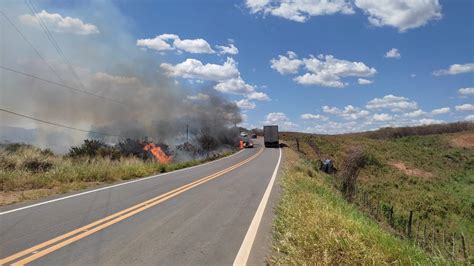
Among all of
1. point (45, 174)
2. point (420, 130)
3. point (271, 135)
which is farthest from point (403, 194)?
point (420, 130)

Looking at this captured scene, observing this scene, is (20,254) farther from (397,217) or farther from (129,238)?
(397,217)

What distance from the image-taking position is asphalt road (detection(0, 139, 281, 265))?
5.74m

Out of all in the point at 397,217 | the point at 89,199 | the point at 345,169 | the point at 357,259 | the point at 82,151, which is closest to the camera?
the point at 357,259

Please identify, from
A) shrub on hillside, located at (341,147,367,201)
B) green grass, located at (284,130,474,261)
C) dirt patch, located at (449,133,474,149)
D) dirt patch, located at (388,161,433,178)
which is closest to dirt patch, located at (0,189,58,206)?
green grass, located at (284,130,474,261)

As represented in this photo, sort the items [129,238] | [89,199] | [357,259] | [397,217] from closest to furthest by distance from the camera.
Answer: [357,259] → [129,238] → [89,199] → [397,217]

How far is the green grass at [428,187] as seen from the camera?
85.1ft

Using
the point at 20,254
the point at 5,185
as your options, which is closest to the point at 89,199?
the point at 5,185

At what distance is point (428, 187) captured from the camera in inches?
1527

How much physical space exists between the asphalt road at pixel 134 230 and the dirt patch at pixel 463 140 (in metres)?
74.2

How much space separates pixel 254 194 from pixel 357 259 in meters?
7.86

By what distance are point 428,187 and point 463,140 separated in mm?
47512

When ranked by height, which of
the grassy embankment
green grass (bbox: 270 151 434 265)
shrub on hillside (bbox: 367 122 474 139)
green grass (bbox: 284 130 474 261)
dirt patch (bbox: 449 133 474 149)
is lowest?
green grass (bbox: 284 130 474 261)

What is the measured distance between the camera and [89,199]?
35.4 ft

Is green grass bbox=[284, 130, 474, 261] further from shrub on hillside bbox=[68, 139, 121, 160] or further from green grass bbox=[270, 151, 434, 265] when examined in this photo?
shrub on hillside bbox=[68, 139, 121, 160]
